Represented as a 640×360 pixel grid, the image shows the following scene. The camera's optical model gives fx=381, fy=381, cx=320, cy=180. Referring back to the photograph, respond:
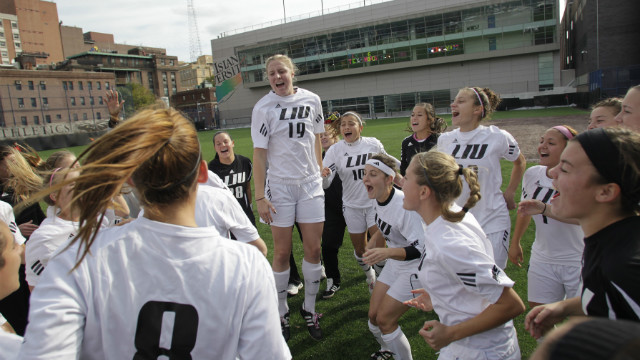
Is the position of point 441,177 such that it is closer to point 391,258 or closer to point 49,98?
point 391,258

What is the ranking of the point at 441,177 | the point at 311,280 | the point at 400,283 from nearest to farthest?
the point at 441,177
the point at 400,283
the point at 311,280

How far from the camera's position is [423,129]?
5.47 meters

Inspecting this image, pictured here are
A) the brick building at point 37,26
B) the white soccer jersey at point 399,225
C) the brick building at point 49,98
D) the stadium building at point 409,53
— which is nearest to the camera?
the white soccer jersey at point 399,225

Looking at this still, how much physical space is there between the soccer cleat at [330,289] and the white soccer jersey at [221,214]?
2386 mm

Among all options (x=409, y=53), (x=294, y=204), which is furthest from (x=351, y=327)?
(x=409, y=53)

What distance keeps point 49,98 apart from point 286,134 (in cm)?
6576

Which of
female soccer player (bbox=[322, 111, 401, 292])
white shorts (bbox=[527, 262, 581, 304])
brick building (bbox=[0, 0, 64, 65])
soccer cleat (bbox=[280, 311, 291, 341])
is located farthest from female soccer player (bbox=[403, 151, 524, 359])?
brick building (bbox=[0, 0, 64, 65])

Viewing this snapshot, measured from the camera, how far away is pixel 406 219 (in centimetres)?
343

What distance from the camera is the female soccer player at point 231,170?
510cm

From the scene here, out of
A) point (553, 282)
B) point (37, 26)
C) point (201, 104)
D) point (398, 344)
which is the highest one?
point (37, 26)

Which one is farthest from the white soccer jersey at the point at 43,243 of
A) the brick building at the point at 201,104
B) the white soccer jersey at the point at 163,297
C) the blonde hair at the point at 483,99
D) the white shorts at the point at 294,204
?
the brick building at the point at 201,104

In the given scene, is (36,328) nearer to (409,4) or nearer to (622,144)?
(622,144)

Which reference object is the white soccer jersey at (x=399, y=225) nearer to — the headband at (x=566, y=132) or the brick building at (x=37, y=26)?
the headband at (x=566, y=132)

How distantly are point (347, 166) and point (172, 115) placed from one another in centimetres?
385
